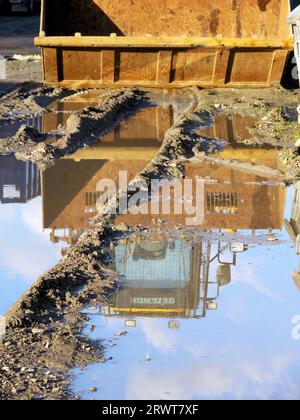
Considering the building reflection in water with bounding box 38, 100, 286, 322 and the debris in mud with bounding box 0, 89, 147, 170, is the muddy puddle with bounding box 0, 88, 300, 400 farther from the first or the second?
the debris in mud with bounding box 0, 89, 147, 170

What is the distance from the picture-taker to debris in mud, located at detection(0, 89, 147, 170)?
30.6 ft

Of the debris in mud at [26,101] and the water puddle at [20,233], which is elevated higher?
the debris in mud at [26,101]

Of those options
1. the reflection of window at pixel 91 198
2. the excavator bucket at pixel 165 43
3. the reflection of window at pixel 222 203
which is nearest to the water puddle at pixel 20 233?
the reflection of window at pixel 91 198

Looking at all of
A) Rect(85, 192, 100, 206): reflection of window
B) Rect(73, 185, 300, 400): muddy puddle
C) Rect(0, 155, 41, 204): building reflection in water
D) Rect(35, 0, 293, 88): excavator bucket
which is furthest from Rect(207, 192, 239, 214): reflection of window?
Rect(35, 0, 293, 88): excavator bucket

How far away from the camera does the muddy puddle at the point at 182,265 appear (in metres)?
4.60

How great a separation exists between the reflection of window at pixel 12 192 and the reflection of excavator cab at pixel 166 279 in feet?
6.10

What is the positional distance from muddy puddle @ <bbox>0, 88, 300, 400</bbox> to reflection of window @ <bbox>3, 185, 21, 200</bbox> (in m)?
0.01

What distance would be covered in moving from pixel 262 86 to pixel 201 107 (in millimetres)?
1925

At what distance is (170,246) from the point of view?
6633 millimetres

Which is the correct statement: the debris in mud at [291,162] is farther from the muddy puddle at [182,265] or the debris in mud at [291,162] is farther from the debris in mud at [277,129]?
the debris in mud at [277,129]

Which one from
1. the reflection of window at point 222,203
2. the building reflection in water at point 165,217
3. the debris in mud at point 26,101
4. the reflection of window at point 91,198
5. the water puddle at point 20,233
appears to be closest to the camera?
the building reflection in water at point 165,217

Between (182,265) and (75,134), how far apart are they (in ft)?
13.7

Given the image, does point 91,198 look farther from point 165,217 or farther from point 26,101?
point 26,101

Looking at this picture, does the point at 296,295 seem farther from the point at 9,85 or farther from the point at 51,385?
the point at 9,85
